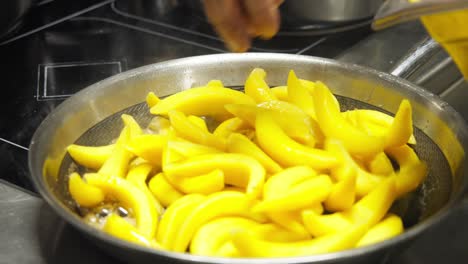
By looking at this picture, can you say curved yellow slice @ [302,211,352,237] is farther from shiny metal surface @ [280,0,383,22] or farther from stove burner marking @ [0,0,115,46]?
stove burner marking @ [0,0,115,46]

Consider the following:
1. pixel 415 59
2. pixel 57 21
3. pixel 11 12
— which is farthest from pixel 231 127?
pixel 57 21

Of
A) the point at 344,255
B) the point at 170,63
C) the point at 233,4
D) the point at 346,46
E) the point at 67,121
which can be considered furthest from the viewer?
the point at 346,46

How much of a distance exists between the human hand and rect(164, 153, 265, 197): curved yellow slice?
0.12 m

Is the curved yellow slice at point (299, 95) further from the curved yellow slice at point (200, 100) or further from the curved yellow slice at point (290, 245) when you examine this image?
the curved yellow slice at point (290, 245)

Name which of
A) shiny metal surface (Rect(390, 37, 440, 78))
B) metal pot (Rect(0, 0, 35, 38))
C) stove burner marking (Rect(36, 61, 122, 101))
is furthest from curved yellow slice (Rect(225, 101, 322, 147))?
metal pot (Rect(0, 0, 35, 38))

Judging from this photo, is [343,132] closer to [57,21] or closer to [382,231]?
[382,231]

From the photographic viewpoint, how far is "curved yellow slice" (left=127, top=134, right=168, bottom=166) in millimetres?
691

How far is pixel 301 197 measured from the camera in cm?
59

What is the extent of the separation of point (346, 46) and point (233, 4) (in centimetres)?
66

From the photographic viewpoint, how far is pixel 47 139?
0.70m

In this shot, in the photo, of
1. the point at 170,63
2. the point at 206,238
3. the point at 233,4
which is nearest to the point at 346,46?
the point at 170,63

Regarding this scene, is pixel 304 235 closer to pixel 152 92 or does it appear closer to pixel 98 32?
pixel 152 92

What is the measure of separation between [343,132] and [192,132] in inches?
6.7

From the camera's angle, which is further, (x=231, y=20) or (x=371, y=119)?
(x=371, y=119)
